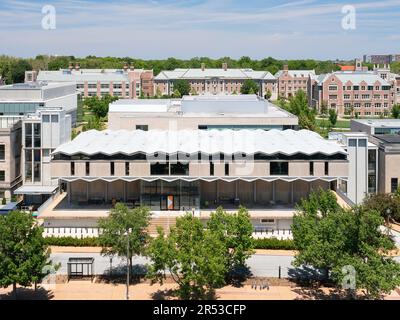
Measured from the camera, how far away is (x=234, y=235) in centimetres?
1650

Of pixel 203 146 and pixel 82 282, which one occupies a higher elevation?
pixel 203 146

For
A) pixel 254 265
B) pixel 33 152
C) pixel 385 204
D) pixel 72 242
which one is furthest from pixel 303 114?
pixel 72 242

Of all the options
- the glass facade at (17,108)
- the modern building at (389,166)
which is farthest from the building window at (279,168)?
the glass facade at (17,108)

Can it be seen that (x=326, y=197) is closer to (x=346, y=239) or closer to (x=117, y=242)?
(x=346, y=239)

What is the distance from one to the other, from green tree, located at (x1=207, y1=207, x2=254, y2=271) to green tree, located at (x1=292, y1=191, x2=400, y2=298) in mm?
1671

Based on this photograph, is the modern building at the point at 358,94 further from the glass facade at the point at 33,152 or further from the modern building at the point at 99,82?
the glass facade at the point at 33,152

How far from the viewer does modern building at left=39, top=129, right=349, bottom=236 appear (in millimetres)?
22875

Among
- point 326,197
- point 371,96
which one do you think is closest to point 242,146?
point 326,197

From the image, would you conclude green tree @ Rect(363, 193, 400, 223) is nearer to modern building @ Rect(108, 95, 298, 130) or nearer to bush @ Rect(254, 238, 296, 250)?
bush @ Rect(254, 238, 296, 250)

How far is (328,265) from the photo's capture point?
14.8 metres

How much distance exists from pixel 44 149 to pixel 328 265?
57.6 ft

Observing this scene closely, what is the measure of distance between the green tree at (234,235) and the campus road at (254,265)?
3.34 ft

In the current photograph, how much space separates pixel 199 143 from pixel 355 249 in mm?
11941

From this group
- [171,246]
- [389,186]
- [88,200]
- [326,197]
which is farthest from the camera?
[389,186]
